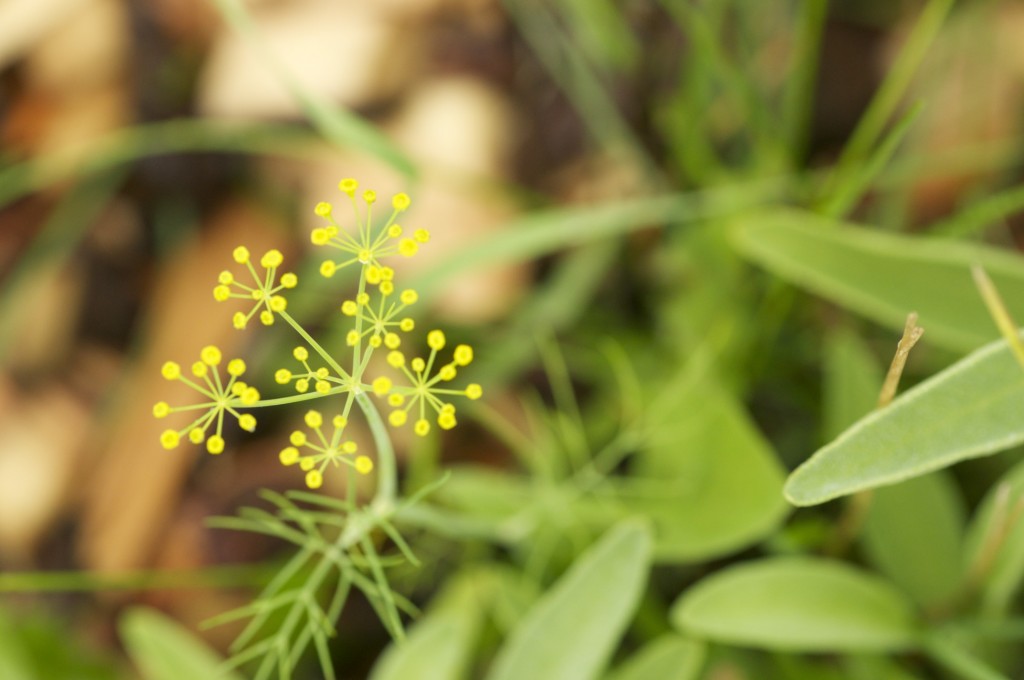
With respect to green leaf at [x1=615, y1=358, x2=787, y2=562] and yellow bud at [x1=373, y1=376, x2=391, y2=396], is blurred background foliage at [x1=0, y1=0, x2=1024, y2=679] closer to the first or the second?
green leaf at [x1=615, y1=358, x2=787, y2=562]

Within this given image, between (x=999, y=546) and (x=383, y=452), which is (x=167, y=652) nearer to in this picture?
(x=383, y=452)

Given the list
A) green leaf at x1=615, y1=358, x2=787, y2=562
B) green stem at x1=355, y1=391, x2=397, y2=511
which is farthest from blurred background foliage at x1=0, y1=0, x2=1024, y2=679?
green stem at x1=355, y1=391, x2=397, y2=511

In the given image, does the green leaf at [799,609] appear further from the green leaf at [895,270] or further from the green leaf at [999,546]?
the green leaf at [895,270]

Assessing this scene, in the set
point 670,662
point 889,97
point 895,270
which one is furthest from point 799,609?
point 889,97

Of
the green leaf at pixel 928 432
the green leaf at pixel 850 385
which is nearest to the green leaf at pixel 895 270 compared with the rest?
the green leaf at pixel 850 385

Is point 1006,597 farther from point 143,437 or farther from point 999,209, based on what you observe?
point 143,437

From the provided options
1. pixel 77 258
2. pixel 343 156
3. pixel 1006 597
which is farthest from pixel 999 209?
pixel 77 258
